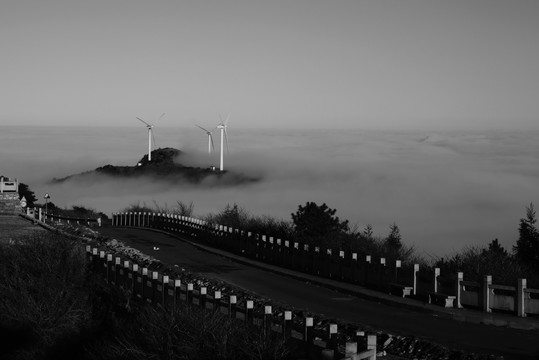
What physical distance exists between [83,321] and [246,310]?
26.2 ft

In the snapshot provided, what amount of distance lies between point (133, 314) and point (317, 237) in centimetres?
1616

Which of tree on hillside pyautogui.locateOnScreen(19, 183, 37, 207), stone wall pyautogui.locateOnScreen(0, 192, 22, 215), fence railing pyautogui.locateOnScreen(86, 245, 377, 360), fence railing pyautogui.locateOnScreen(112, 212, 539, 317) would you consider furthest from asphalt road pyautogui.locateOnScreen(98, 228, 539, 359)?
tree on hillside pyautogui.locateOnScreen(19, 183, 37, 207)

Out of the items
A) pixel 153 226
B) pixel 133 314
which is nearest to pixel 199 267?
pixel 133 314

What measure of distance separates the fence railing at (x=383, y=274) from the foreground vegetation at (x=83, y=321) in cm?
726

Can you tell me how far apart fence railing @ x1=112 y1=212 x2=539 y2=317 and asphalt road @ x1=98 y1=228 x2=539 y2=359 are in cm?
126

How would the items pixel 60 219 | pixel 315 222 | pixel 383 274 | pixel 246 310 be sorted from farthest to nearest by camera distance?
pixel 60 219 < pixel 315 222 < pixel 383 274 < pixel 246 310

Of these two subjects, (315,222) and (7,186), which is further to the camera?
(7,186)

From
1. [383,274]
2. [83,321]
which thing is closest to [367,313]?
[383,274]

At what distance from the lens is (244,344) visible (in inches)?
621

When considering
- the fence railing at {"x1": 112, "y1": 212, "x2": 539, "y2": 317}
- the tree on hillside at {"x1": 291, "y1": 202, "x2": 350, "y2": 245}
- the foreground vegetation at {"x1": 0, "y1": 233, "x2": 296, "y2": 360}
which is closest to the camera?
the foreground vegetation at {"x1": 0, "y1": 233, "x2": 296, "y2": 360}

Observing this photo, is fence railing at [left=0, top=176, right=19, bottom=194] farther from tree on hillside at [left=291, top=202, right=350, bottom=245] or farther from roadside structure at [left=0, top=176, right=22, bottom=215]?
tree on hillside at [left=291, top=202, right=350, bottom=245]

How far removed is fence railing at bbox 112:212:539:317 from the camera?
893 inches

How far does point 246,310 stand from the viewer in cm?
1769

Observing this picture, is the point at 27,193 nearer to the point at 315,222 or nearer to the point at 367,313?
the point at 315,222
